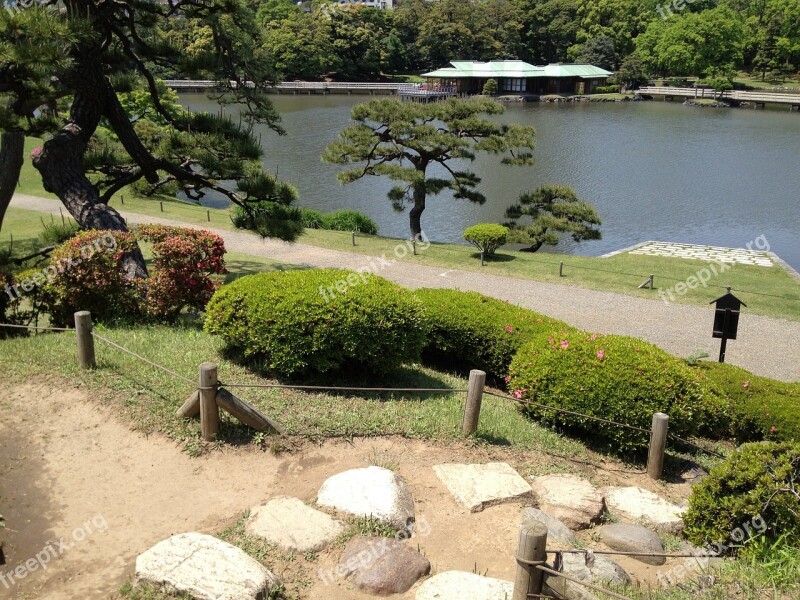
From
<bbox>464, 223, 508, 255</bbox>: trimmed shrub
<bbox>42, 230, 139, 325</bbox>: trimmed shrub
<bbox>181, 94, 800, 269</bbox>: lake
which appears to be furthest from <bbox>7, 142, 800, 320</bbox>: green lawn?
<bbox>42, 230, 139, 325</bbox>: trimmed shrub

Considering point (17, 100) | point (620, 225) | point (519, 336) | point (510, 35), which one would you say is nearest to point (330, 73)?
point (510, 35)

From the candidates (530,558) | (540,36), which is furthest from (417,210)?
(540,36)

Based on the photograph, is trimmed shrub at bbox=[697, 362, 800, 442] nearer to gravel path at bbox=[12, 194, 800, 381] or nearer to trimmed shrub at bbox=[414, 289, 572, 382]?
trimmed shrub at bbox=[414, 289, 572, 382]

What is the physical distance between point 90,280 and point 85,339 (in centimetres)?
182

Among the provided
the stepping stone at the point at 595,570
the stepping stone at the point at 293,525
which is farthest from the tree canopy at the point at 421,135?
the stepping stone at the point at 595,570

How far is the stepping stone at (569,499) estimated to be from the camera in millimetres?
5176

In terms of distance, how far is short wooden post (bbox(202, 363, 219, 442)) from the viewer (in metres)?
5.60

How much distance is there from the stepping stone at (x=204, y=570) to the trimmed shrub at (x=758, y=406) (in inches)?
211

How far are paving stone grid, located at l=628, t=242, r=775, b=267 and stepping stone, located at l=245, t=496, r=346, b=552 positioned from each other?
17079 mm

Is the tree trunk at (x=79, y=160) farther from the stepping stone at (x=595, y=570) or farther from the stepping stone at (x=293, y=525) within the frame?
the stepping stone at (x=595, y=570)

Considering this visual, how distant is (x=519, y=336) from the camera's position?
26.2 feet

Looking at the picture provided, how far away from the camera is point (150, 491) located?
530 cm

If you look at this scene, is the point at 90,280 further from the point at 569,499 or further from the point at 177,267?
the point at 569,499

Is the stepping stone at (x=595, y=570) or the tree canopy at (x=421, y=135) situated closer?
the stepping stone at (x=595, y=570)
